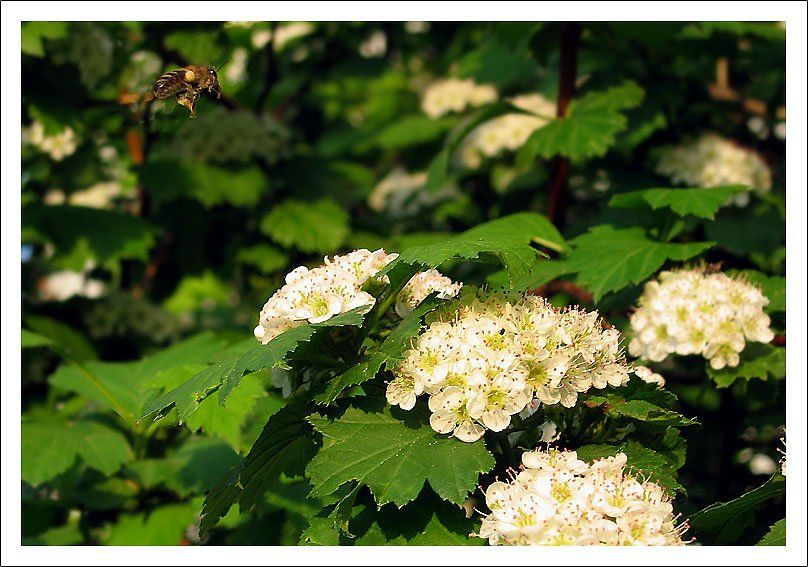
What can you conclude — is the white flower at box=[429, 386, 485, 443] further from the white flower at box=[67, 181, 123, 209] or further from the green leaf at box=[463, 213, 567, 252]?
the white flower at box=[67, 181, 123, 209]

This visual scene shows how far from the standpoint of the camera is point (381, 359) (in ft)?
5.36

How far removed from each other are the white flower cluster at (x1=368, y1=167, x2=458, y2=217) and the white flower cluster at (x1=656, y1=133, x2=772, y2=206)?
122 cm

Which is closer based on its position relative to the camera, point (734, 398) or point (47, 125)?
point (734, 398)

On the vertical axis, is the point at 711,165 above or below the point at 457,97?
below

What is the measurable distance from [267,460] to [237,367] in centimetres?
24

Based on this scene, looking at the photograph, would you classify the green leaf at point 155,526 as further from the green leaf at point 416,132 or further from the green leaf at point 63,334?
the green leaf at point 416,132

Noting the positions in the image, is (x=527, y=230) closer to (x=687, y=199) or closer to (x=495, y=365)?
(x=687, y=199)

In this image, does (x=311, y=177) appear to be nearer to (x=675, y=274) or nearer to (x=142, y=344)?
(x=142, y=344)

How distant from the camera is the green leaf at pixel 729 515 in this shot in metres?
1.74

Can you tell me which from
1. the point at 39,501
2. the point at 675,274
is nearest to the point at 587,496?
the point at 675,274

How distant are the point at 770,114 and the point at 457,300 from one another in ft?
7.83

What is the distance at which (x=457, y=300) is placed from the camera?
1.79m

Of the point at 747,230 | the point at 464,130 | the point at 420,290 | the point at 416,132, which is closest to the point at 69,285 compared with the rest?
the point at 416,132

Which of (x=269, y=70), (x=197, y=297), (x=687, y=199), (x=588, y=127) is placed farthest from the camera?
(x=197, y=297)
